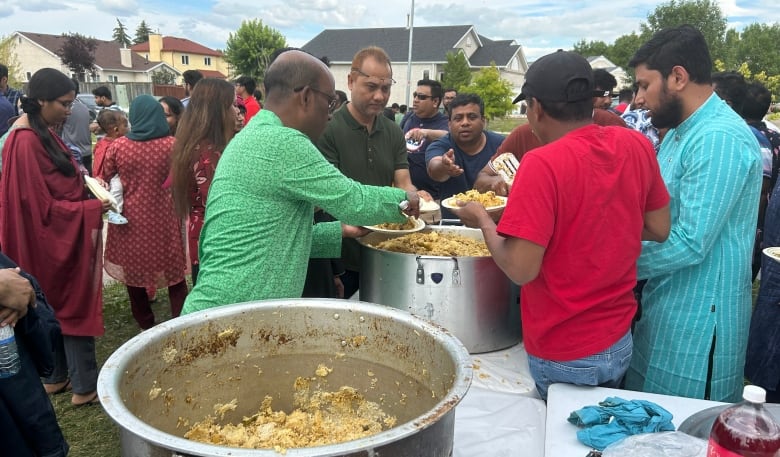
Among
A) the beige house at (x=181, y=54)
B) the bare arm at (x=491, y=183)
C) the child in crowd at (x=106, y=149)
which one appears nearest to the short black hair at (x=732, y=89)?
the bare arm at (x=491, y=183)

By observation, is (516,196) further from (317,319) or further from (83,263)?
(83,263)

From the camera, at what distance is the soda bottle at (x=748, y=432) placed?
1046mm

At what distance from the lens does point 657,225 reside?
1.91 meters

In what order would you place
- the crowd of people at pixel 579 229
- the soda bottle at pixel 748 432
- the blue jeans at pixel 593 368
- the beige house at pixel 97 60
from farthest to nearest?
1. the beige house at pixel 97 60
2. the blue jeans at pixel 593 368
3. the crowd of people at pixel 579 229
4. the soda bottle at pixel 748 432

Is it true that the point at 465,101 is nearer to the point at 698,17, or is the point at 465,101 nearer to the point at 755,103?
the point at 755,103

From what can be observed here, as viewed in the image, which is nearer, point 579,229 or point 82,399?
point 579,229

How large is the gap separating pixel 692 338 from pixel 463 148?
2.45m

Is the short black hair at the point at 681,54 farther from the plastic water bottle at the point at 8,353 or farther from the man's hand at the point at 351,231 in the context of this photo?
the plastic water bottle at the point at 8,353

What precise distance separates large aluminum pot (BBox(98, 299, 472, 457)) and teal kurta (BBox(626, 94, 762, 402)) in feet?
3.24

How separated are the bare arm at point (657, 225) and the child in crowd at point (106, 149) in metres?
3.31

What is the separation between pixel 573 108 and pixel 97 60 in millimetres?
58869

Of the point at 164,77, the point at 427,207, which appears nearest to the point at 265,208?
the point at 427,207

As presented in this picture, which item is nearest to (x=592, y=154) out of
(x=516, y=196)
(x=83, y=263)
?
(x=516, y=196)

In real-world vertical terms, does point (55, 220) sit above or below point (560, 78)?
below
